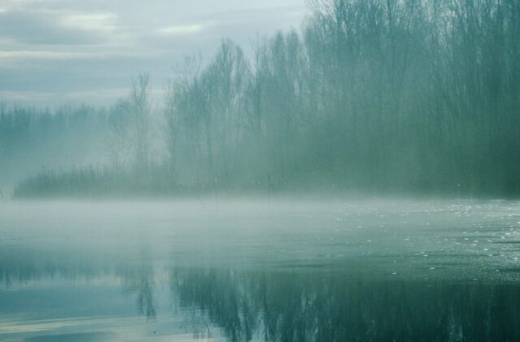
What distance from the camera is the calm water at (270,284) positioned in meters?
6.03

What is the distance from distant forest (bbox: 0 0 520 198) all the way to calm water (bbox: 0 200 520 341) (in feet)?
49.8

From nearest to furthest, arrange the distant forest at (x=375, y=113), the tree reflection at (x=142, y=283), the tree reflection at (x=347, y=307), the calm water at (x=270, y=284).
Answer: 1. the tree reflection at (x=347, y=307)
2. the calm water at (x=270, y=284)
3. the tree reflection at (x=142, y=283)
4. the distant forest at (x=375, y=113)

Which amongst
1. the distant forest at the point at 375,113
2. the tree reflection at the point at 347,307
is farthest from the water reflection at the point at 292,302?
the distant forest at the point at 375,113

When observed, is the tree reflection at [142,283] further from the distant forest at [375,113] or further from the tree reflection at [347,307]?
the distant forest at [375,113]

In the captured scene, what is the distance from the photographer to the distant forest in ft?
99.0

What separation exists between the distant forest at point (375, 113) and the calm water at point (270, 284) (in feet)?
49.8

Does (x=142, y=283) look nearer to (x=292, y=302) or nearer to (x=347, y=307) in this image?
(x=292, y=302)

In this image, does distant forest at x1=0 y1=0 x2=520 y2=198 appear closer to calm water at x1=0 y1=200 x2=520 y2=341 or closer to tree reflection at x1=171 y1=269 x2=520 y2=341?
calm water at x1=0 y1=200 x2=520 y2=341

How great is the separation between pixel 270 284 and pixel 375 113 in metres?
27.6

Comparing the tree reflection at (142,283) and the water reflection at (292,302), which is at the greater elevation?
the tree reflection at (142,283)

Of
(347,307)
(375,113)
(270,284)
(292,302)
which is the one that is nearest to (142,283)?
(270,284)

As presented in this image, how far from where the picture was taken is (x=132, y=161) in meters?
59.0

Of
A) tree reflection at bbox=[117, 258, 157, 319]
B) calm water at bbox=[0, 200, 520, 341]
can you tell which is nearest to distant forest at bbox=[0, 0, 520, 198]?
calm water at bbox=[0, 200, 520, 341]

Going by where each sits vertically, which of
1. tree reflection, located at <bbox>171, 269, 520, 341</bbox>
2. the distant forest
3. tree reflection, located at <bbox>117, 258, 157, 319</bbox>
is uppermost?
the distant forest
